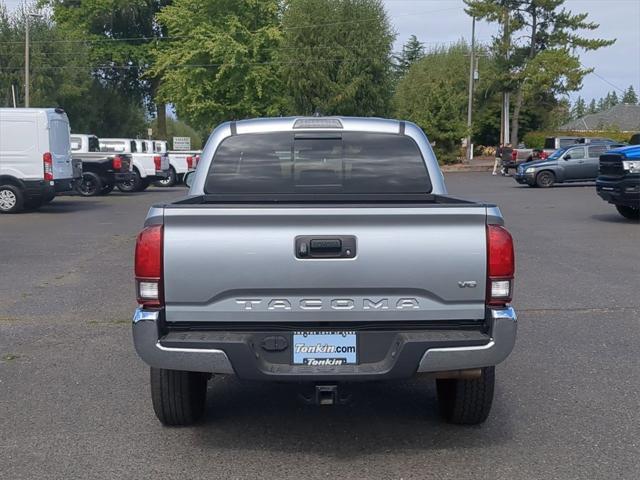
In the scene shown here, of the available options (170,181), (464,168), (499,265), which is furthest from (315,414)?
(464,168)

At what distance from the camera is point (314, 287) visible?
442 centimetres

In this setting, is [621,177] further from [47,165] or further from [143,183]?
[143,183]

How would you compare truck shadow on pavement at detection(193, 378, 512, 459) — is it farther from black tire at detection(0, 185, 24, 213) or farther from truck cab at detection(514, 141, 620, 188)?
truck cab at detection(514, 141, 620, 188)

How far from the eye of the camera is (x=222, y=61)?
49.9m

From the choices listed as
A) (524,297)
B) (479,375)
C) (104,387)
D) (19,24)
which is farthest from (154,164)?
(479,375)

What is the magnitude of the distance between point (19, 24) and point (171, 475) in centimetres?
4473

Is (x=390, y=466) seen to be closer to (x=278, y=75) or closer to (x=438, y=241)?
(x=438, y=241)

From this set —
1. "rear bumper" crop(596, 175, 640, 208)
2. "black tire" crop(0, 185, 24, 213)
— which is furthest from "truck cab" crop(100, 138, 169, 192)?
"rear bumper" crop(596, 175, 640, 208)

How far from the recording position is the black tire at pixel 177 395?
198 inches

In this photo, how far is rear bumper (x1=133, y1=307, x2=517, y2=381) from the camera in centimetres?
442

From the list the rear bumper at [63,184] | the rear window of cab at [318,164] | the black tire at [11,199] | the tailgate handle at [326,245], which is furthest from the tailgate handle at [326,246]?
the black tire at [11,199]

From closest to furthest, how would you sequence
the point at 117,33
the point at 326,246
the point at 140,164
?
the point at 326,246 < the point at 140,164 < the point at 117,33

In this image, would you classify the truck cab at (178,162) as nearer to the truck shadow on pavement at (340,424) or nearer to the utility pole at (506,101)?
the utility pole at (506,101)

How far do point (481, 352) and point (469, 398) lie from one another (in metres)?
0.79
